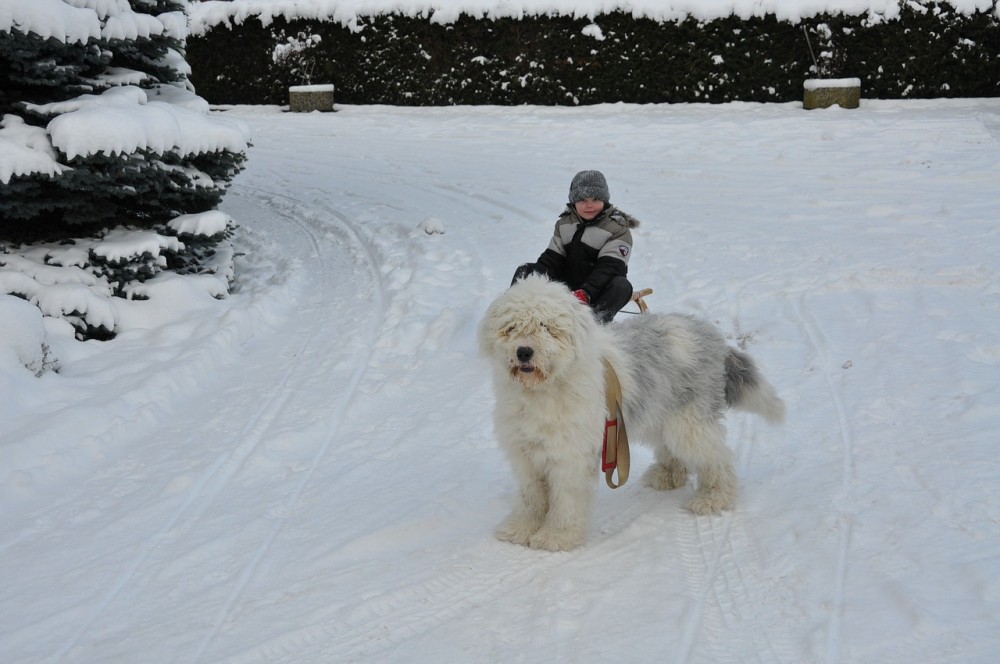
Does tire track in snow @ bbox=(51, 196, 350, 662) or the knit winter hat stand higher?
the knit winter hat

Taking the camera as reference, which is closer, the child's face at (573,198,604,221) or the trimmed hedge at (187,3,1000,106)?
the child's face at (573,198,604,221)

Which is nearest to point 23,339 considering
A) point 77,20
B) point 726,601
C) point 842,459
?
point 77,20

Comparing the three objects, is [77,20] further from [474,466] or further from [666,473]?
[666,473]

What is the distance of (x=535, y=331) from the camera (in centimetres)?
446

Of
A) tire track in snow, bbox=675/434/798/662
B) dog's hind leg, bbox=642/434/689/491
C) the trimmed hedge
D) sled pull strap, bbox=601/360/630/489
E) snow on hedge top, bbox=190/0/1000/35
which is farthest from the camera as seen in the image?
snow on hedge top, bbox=190/0/1000/35

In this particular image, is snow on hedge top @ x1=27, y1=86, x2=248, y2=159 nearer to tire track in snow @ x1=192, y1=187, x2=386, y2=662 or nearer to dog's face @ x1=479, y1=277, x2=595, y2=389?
tire track in snow @ x1=192, y1=187, x2=386, y2=662

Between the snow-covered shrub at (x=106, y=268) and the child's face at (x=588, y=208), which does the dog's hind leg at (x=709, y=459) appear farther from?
the snow-covered shrub at (x=106, y=268)

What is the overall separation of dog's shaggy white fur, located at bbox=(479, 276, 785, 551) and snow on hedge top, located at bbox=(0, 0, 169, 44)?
532cm

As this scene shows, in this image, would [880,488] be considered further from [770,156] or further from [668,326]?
[770,156]

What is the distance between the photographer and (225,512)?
5508 mm

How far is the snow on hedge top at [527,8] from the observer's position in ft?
58.5

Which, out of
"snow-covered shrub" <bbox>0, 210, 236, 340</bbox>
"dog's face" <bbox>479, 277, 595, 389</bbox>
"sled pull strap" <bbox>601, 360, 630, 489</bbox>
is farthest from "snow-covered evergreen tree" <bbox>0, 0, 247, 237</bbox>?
"sled pull strap" <bbox>601, 360, 630, 489</bbox>

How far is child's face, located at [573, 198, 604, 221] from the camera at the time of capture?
21.0ft

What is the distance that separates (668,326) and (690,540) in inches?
50.2
